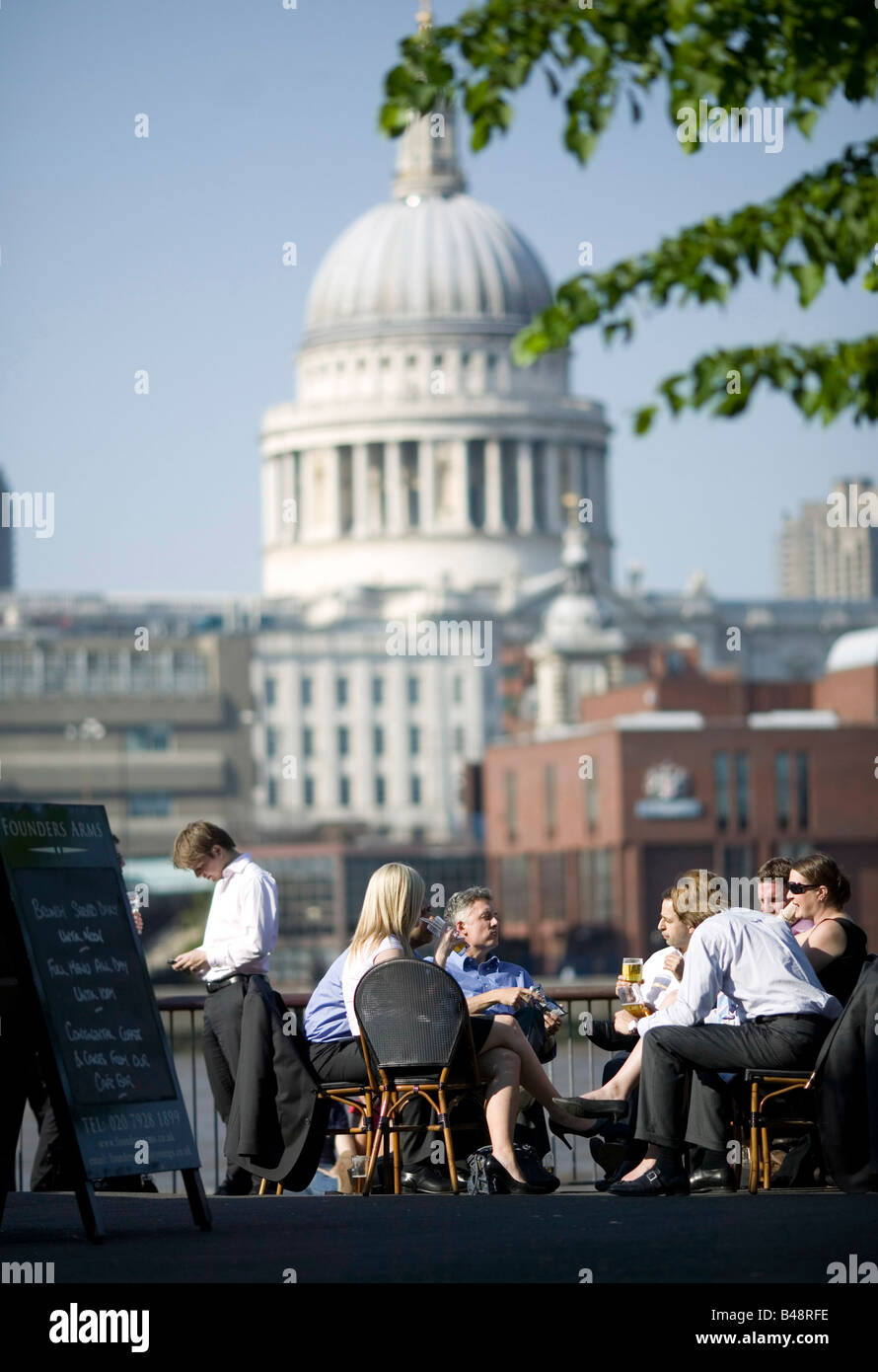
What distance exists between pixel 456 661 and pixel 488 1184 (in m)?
140

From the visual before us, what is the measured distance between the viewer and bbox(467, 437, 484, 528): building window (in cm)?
16062

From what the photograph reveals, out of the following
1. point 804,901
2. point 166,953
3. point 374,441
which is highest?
point 374,441

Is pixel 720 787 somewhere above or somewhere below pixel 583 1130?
above

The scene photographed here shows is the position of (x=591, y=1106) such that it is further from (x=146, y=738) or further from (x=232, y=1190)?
(x=146, y=738)

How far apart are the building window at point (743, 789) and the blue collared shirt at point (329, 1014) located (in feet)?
273

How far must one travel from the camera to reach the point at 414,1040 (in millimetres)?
11961

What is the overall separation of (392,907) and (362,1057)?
27.3 inches

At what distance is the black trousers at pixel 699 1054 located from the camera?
11.7 metres

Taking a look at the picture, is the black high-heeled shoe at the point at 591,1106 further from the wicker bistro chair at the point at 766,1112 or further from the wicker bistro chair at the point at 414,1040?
the wicker bistro chair at the point at 766,1112

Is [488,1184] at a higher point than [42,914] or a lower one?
lower

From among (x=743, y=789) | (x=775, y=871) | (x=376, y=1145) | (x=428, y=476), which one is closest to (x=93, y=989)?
(x=376, y=1145)

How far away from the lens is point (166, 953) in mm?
110375
